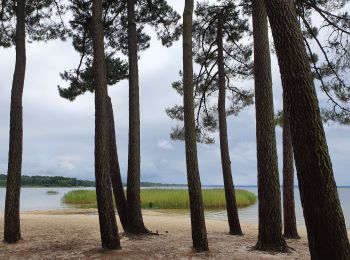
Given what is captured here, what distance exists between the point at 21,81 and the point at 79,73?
2350 millimetres

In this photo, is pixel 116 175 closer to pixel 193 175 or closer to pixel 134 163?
pixel 134 163

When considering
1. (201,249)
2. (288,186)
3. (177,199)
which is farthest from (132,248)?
(177,199)

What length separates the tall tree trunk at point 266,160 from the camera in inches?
359

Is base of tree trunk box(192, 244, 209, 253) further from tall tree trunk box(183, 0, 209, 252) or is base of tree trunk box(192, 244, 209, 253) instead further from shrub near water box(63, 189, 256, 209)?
shrub near water box(63, 189, 256, 209)

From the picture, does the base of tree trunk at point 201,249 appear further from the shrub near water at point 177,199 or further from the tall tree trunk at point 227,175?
the shrub near water at point 177,199

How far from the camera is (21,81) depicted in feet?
36.5

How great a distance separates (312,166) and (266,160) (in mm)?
4910

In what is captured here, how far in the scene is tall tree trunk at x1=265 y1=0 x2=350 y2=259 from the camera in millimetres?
4293

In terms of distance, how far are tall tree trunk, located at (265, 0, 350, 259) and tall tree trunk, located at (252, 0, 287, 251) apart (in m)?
4.71

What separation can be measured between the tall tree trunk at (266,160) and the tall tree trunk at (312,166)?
4.71m

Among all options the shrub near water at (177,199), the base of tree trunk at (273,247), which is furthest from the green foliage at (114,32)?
the shrub near water at (177,199)

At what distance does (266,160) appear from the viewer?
922cm

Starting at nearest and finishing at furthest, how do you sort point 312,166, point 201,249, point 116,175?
1. point 312,166
2. point 201,249
3. point 116,175

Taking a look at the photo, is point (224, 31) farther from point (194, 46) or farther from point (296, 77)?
point (296, 77)
